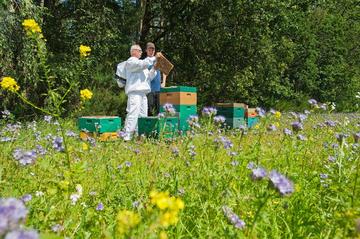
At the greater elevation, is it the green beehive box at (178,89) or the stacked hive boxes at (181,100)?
the green beehive box at (178,89)

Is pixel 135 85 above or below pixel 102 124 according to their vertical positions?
above

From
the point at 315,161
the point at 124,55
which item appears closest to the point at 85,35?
the point at 124,55

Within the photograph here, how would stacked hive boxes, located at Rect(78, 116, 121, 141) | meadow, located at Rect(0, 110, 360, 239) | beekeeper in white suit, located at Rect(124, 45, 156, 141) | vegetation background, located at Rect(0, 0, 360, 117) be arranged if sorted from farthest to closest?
vegetation background, located at Rect(0, 0, 360, 117)
beekeeper in white suit, located at Rect(124, 45, 156, 141)
stacked hive boxes, located at Rect(78, 116, 121, 141)
meadow, located at Rect(0, 110, 360, 239)

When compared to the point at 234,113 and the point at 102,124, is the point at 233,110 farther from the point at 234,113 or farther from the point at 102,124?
the point at 102,124

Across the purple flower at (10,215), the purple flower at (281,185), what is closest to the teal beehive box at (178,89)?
the purple flower at (281,185)

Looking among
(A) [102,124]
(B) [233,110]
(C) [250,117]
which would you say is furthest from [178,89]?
(C) [250,117]

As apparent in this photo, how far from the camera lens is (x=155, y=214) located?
1.07m

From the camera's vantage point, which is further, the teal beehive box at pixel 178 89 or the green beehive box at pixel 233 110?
the green beehive box at pixel 233 110

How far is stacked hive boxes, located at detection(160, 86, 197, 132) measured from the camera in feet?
24.2

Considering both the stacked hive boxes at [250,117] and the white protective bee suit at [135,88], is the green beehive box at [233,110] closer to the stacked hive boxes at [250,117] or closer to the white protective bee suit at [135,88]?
the stacked hive boxes at [250,117]

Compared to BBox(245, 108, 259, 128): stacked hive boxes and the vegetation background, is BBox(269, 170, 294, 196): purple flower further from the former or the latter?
the vegetation background

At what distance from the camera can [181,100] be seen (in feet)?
24.4

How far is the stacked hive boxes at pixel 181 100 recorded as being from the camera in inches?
291

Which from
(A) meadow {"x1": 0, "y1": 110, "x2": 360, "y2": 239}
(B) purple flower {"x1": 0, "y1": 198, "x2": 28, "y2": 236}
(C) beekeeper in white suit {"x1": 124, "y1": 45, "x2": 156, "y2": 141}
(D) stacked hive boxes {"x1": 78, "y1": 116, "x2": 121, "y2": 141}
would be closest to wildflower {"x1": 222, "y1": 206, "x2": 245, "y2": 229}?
(A) meadow {"x1": 0, "y1": 110, "x2": 360, "y2": 239}
